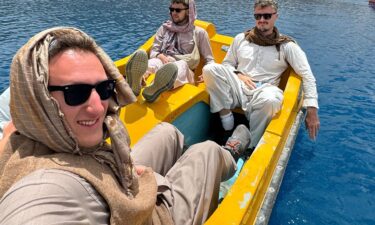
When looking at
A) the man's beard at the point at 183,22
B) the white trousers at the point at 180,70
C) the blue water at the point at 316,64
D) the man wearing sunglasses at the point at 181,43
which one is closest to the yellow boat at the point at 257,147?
the white trousers at the point at 180,70

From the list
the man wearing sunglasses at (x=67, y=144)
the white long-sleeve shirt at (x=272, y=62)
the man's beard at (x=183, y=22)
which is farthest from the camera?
the man's beard at (x=183, y=22)

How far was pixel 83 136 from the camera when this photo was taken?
1222 millimetres

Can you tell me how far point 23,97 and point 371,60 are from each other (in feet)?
31.8

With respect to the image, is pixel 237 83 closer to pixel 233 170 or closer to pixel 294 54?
pixel 294 54

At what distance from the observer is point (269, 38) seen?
3680 millimetres

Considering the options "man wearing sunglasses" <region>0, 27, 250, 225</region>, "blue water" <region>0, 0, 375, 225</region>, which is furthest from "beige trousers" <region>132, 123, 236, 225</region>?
"blue water" <region>0, 0, 375, 225</region>

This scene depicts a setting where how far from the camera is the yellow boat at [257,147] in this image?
189 centimetres

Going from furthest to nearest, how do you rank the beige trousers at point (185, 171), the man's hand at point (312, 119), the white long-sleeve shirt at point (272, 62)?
the white long-sleeve shirt at point (272, 62) → the man's hand at point (312, 119) → the beige trousers at point (185, 171)

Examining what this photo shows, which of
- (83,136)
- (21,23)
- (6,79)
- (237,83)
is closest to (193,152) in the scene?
(83,136)

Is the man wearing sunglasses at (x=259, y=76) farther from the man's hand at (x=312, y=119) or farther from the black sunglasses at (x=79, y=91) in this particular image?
the black sunglasses at (x=79, y=91)

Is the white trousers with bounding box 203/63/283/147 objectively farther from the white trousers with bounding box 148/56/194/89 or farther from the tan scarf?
the tan scarf

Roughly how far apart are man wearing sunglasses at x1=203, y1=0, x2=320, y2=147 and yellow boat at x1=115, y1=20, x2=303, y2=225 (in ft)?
0.41

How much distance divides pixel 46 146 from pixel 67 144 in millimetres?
90

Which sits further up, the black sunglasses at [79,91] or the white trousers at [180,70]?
the black sunglasses at [79,91]
